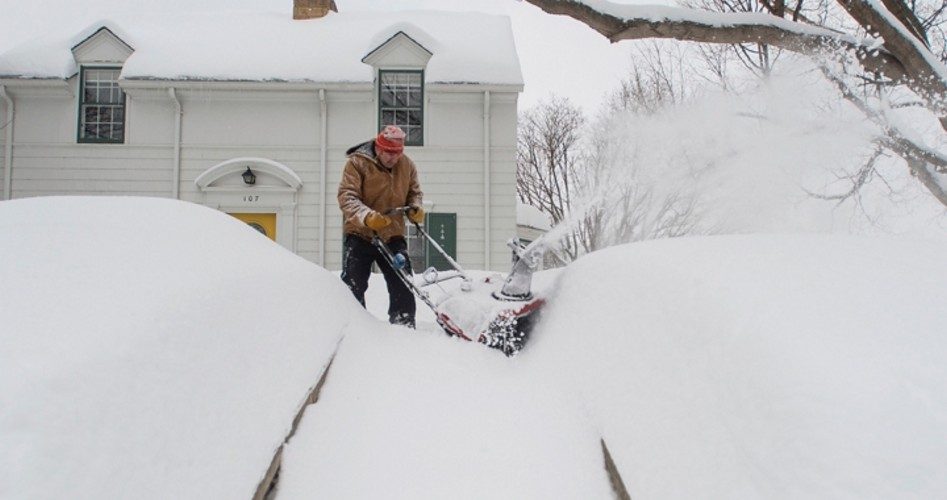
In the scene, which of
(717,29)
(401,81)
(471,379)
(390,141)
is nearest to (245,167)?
(401,81)

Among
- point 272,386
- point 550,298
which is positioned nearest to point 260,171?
point 550,298

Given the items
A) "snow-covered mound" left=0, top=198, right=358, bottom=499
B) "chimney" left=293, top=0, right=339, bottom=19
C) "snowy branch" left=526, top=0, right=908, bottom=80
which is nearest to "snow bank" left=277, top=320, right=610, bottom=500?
"snow-covered mound" left=0, top=198, right=358, bottom=499

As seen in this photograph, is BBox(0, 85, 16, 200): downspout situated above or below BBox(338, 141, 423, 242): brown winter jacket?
above

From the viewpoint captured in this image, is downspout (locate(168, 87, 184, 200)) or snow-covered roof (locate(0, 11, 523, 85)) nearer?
snow-covered roof (locate(0, 11, 523, 85))

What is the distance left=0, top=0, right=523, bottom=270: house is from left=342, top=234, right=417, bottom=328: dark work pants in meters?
5.98

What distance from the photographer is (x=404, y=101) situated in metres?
11.1

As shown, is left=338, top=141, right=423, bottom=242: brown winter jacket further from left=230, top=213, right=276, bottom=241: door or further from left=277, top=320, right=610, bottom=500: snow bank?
left=230, top=213, right=276, bottom=241: door

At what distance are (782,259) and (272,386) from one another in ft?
6.70

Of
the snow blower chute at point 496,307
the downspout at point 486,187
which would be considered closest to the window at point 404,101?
the downspout at point 486,187

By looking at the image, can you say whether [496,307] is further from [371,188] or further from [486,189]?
[486,189]

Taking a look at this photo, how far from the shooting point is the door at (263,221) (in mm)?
10766

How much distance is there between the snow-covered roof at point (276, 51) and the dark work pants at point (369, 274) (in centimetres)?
651

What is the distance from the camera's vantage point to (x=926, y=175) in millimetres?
6828

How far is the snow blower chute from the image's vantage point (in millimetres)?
3846
